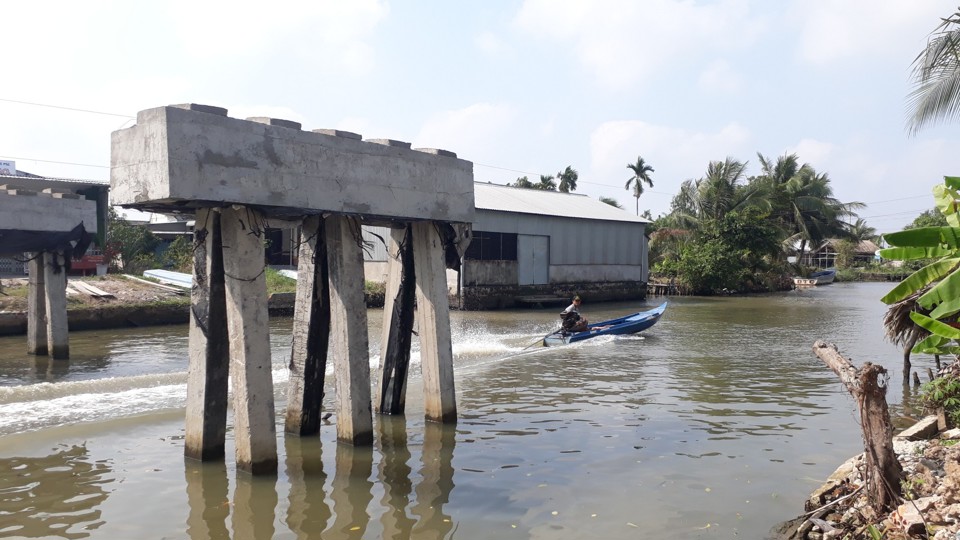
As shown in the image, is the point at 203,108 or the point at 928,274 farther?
the point at 928,274

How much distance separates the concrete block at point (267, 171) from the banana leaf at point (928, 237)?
5005mm

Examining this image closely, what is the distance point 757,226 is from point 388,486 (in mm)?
43157

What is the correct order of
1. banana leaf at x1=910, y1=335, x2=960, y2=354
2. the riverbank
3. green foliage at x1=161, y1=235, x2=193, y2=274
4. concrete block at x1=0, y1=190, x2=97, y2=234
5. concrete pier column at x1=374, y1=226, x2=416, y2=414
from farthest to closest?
1. green foliage at x1=161, y1=235, x2=193, y2=274
2. concrete block at x1=0, y1=190, x2=97, y2=234
3. concrete pier column at x1=374, y1=226, x2=416, y2=414
4. banana leaf at x1=910, y1=335, x2=960, y2=354
5. the riverbank

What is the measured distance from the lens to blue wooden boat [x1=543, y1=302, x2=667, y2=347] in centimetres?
2034

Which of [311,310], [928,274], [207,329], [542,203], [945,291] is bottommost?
[207,329]

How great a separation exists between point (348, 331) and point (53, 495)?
323 centimetres

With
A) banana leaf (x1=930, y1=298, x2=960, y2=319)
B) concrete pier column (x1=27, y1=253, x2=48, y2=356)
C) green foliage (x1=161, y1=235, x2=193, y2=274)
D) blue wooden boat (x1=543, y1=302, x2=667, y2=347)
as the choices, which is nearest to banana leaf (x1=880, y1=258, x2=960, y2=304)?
banana leaf (x1=930, y1=298, x2=960, y2=319)

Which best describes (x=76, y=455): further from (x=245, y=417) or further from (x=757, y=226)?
(x=757, y=226)

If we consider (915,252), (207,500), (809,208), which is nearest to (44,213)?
(207,500)

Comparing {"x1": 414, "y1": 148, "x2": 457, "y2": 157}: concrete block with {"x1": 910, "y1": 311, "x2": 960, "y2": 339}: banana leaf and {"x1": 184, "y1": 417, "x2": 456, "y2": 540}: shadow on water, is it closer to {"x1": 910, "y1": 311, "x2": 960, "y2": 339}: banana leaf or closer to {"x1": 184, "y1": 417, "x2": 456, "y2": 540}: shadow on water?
{"x1": 184, "y1": 417, "x2": 456, "y2": 540}: shadow on water

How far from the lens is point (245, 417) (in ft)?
24.3

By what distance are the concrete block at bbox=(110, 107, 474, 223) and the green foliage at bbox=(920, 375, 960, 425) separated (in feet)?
19.8

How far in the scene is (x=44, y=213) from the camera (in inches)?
596

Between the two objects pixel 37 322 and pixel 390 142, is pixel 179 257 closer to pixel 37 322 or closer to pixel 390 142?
pixel 37 322
